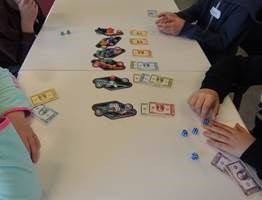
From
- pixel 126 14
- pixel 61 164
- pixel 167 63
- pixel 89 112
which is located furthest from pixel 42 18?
pixel 61 164

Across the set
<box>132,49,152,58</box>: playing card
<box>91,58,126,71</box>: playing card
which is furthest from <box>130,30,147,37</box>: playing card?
<box>91,58,126,71</box>: playing card

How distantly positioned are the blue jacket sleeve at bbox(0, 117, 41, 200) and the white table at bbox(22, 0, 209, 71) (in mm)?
547

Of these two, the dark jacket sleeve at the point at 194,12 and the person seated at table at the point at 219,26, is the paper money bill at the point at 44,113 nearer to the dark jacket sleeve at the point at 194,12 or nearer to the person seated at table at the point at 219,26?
the person seated at table at the point at 219,26

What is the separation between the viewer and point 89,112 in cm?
92

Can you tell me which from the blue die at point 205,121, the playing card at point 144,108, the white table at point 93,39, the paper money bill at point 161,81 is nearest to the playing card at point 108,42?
the white table at point 93,39

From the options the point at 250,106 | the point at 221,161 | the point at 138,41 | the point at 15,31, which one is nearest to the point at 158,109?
the point at 221,161

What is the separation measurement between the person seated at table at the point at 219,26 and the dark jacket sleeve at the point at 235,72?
25 cm

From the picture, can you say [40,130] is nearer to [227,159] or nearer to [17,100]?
[17,100]

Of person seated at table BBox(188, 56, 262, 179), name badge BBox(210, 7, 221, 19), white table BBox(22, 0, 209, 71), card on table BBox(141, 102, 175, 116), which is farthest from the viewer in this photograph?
name badge BBox(210, 7, 221, 19)

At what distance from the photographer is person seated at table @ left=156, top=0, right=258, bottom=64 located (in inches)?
52.5

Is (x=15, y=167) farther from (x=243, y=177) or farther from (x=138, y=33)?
(x=138, y=33)

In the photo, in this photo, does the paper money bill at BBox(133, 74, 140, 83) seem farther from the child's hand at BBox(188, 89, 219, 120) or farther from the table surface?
the child's hand at BBox(188, 89, 219, 120)

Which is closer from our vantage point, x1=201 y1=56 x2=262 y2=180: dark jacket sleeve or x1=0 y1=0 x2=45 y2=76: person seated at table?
x1=201 y1=56 x2=262 y2=180: dark jacket sleeve

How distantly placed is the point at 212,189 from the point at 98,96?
439 mm
